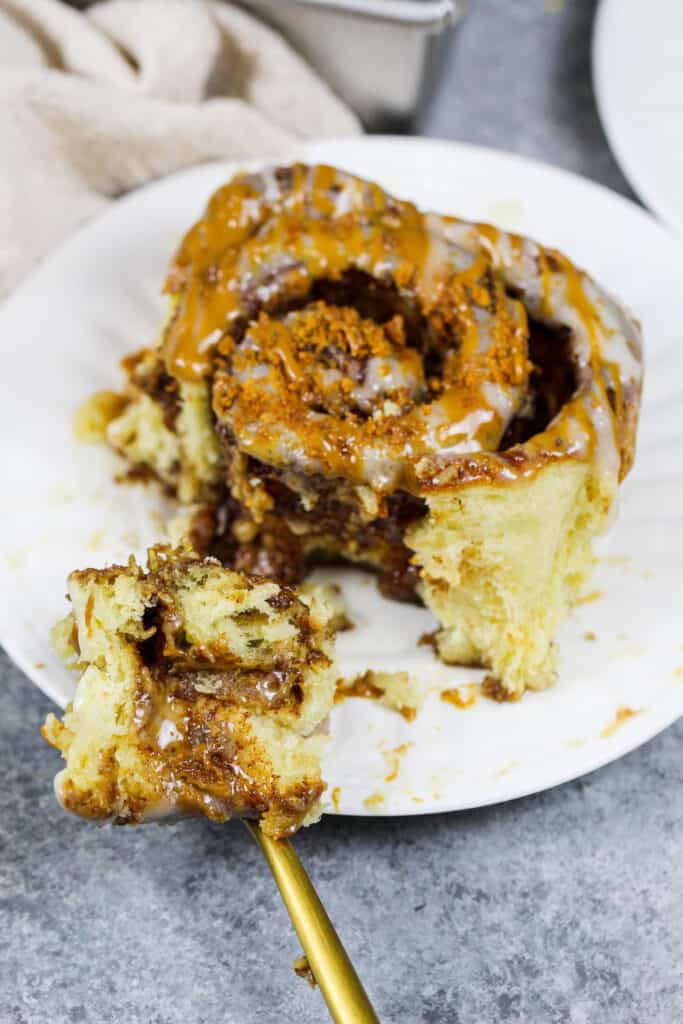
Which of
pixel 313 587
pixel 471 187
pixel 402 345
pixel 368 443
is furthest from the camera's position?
pixel 471 187

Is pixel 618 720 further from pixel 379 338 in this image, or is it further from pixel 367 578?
pixel 379 338

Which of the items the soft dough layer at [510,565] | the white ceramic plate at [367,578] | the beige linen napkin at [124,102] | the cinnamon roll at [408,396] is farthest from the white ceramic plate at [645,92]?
the soft dough layer at [510,565]

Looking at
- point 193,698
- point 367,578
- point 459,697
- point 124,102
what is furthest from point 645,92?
point 193,698

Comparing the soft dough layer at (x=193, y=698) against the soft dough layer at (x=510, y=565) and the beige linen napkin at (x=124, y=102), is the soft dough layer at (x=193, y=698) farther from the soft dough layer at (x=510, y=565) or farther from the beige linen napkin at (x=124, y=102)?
the beige linen napkin at (x=124, y=102)

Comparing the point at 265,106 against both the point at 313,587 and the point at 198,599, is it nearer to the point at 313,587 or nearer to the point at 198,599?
the point at 313,587

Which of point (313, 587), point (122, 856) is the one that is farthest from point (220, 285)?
point (122, 856)

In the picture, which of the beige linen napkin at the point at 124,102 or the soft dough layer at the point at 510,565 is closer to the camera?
the soft dough layer at the point at 510,565
